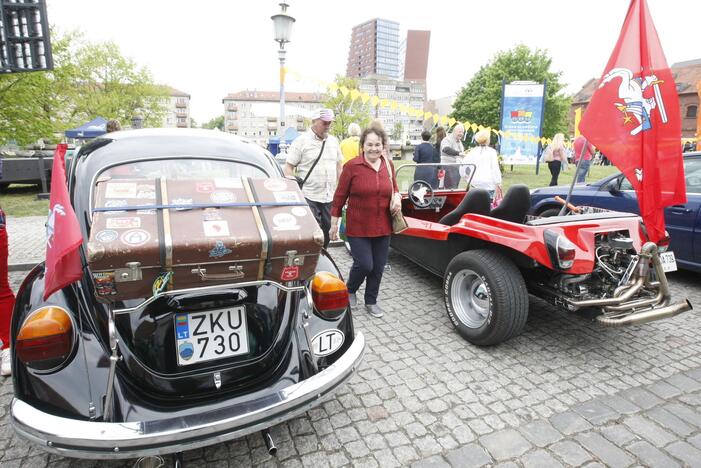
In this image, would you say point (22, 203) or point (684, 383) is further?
point (22, 203)

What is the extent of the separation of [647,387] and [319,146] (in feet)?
12.4

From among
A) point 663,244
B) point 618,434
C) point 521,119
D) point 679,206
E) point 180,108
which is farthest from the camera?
point 180,108

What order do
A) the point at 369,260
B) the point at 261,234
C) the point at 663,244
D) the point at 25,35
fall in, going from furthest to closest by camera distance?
1. the point at 25,35
2. the point at 369,260
3. the point at 663,244
4. the point at 261,234

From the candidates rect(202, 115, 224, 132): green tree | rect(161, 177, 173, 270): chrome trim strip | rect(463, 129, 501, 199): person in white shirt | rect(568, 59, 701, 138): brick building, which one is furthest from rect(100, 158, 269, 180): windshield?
rect(202, 115, 224, 132): green tree

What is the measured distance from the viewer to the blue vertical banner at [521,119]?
15.6 metres

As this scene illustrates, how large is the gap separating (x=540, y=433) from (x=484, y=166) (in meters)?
4.15

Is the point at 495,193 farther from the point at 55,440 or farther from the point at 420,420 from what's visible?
the point at 55,440

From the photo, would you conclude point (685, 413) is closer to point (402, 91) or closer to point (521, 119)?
point (521, 119)

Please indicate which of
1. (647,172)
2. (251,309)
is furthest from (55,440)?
(647,172)

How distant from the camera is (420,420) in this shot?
2514 mm

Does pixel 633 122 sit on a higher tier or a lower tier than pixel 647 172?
higher

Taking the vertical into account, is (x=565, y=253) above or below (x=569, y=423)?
above

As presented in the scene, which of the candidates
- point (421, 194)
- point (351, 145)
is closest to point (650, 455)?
point (421, 194)

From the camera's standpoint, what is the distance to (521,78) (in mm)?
33500
